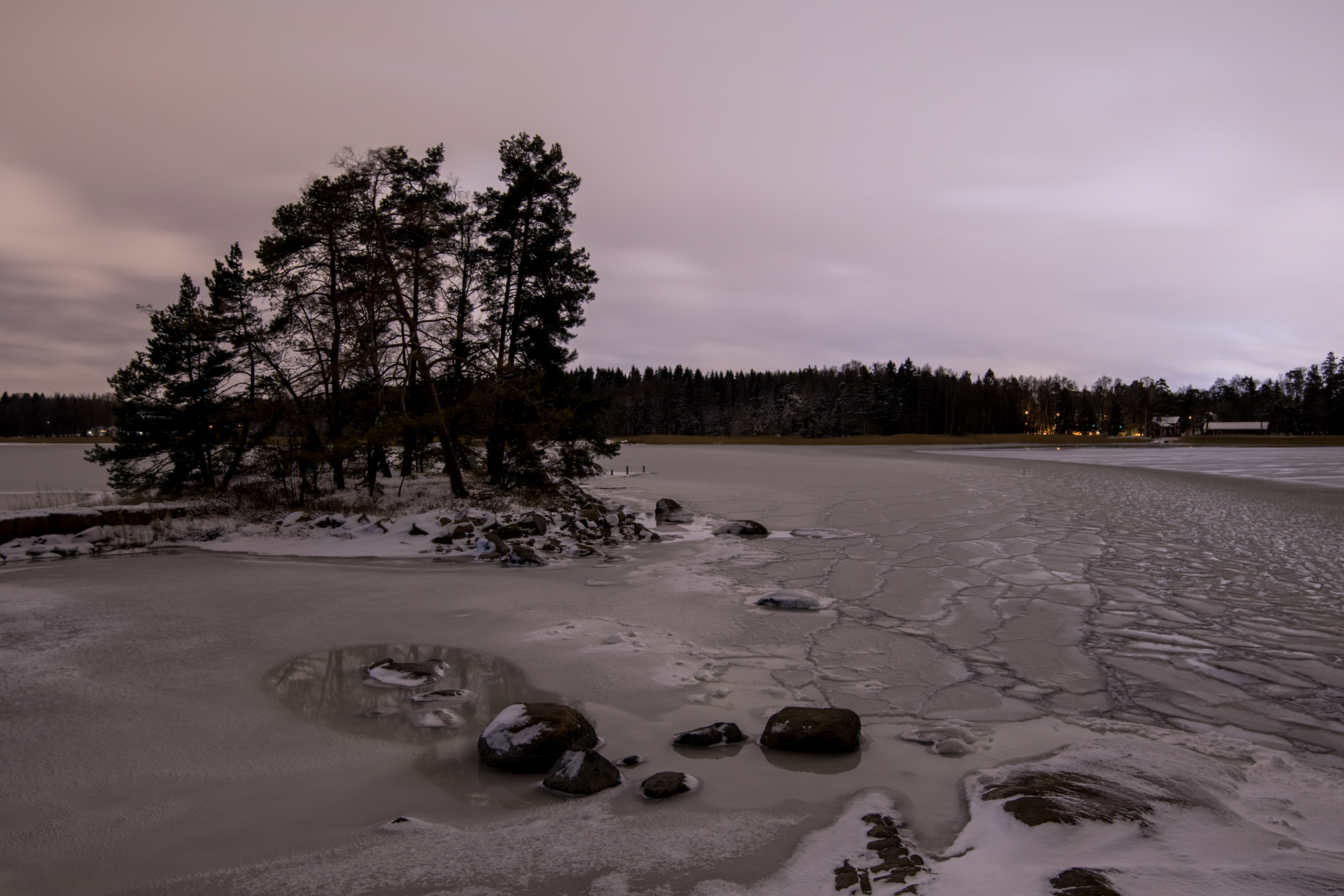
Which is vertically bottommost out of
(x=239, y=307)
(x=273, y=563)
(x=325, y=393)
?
(x=273, y=563)

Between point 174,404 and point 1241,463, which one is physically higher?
point 174,404

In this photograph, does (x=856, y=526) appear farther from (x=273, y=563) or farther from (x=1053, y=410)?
(x=1053, y=410)

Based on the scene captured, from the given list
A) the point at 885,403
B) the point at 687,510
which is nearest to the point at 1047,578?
the point at 687,510

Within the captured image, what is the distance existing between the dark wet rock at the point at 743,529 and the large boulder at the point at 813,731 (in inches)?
450

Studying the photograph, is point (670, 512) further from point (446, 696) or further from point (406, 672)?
point (446, 696)

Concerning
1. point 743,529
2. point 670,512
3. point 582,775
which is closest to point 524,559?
point 743,529

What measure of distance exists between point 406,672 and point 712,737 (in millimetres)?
3361

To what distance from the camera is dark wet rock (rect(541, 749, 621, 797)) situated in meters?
4.73

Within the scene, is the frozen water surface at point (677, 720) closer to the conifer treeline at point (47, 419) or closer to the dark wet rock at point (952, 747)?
the dark wet rock at point (952, 747)

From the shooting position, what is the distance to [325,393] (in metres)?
19.7

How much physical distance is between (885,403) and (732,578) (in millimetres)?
109045

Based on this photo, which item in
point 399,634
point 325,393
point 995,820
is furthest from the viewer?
point 325,393

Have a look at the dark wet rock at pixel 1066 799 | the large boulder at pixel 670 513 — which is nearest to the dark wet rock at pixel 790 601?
the dark wet rock at pixel 1066 799

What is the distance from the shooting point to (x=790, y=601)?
1002 cm
